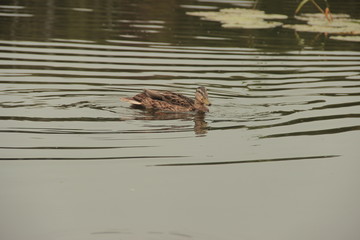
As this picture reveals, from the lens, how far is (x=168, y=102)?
13.2 meters

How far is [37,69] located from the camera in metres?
15.9

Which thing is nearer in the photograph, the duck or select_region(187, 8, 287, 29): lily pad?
the duck

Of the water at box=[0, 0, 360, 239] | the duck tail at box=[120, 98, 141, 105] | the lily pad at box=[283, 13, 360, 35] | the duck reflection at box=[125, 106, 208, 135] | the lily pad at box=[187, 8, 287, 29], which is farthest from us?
the lily pad at box=[187, 8, 287, 29]

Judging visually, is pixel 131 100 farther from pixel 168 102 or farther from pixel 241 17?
pixel 241 17

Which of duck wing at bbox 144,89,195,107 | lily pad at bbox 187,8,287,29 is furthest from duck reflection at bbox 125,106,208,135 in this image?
lily pad at bbox 187,8,287,29

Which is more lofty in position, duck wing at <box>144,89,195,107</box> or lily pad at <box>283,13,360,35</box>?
duck wing at <box>144,89,195,107</box>

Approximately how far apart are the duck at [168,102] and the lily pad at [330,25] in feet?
29.5

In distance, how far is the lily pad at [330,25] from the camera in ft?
71.5

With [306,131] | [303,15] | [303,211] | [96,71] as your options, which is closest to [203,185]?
[303,211]

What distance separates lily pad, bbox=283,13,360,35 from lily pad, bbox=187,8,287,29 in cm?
70

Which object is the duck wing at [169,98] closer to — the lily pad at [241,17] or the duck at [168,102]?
the duck at [168,102]

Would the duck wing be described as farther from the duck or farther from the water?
the water

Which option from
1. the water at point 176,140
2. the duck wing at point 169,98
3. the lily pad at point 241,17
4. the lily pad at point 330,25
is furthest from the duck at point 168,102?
the lily pad at point 330,25

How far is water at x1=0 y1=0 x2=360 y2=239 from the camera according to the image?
8445mm
